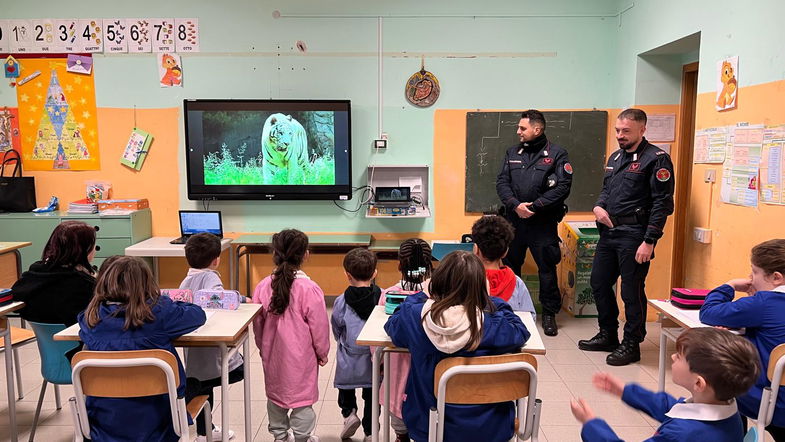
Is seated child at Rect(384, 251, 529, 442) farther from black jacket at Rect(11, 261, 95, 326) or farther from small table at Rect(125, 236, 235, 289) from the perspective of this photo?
small table at Rect(125, 236, 235, 289)

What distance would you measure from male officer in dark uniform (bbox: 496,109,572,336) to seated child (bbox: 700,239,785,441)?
2.22 m

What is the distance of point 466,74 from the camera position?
5340mm

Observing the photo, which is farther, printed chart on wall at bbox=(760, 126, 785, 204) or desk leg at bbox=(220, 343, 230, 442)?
printed chart on wall at bbox=(760, 126, 785, 204)

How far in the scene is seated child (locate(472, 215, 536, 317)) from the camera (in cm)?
275

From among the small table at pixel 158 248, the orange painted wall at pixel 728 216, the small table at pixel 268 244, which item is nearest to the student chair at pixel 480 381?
the orange painted wall at pixel 728 216

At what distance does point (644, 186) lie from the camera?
393 cm

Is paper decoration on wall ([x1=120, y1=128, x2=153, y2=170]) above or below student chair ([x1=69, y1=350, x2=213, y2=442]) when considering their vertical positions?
above

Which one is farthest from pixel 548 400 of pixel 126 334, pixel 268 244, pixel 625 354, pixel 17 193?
pixel 17 193

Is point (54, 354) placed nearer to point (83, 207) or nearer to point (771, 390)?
point (83, 207)

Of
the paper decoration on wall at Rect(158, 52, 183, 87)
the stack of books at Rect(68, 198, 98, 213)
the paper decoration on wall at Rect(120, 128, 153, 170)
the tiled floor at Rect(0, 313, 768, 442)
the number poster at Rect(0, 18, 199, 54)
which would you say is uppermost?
the number poster at Rect(0, 18, 199, 54)

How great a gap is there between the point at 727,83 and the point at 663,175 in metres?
0.66

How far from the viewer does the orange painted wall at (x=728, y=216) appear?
3254 millimetres

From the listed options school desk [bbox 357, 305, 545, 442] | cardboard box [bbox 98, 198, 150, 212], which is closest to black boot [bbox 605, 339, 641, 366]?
school desk [bbox 357, 305, 545, 442]

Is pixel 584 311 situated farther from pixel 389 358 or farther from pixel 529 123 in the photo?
pixel 389 358
